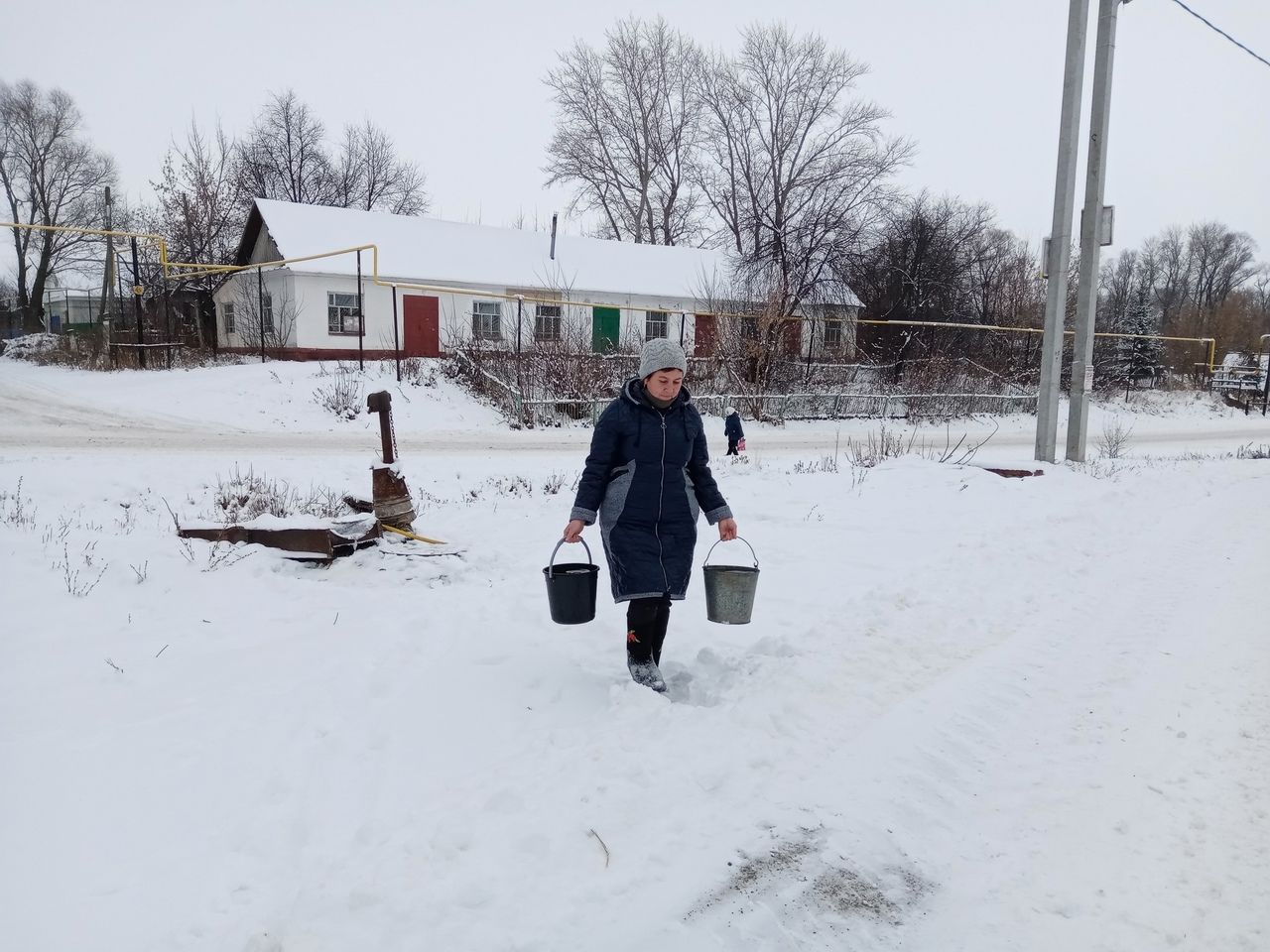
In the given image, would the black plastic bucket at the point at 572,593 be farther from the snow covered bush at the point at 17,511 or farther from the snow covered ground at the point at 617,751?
the snow covered bush at the point at 17,511

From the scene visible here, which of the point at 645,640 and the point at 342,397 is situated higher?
the point at 342,397

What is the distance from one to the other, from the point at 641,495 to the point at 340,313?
76.1 feet

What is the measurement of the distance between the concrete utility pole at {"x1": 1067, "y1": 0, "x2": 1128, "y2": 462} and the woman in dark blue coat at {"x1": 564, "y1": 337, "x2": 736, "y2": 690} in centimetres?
900

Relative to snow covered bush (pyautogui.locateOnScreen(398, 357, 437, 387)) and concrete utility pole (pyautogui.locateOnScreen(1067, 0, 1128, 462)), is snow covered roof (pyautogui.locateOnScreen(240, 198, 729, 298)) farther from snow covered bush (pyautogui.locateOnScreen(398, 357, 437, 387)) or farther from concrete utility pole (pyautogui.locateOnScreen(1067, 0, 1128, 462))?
concrete utility pole (pyautogui.locateOnScreen(1067, 0, 1128, 462))

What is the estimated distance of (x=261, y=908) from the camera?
2.38 meters

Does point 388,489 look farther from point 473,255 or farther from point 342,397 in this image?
point 473,255

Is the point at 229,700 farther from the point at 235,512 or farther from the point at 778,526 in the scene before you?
the point at 778,526

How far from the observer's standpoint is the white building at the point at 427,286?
2400 cm

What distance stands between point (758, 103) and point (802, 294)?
11.2m

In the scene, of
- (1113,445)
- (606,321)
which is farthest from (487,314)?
(1113,445)

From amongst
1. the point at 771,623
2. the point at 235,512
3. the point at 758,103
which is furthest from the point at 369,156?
the point at 771,623

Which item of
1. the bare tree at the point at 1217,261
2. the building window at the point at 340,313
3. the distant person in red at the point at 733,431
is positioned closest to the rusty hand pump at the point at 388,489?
the distant person in red at the point at 733,431

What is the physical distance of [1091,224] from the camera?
11.1 meters

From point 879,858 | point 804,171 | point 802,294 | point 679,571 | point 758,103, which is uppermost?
point 758,103
